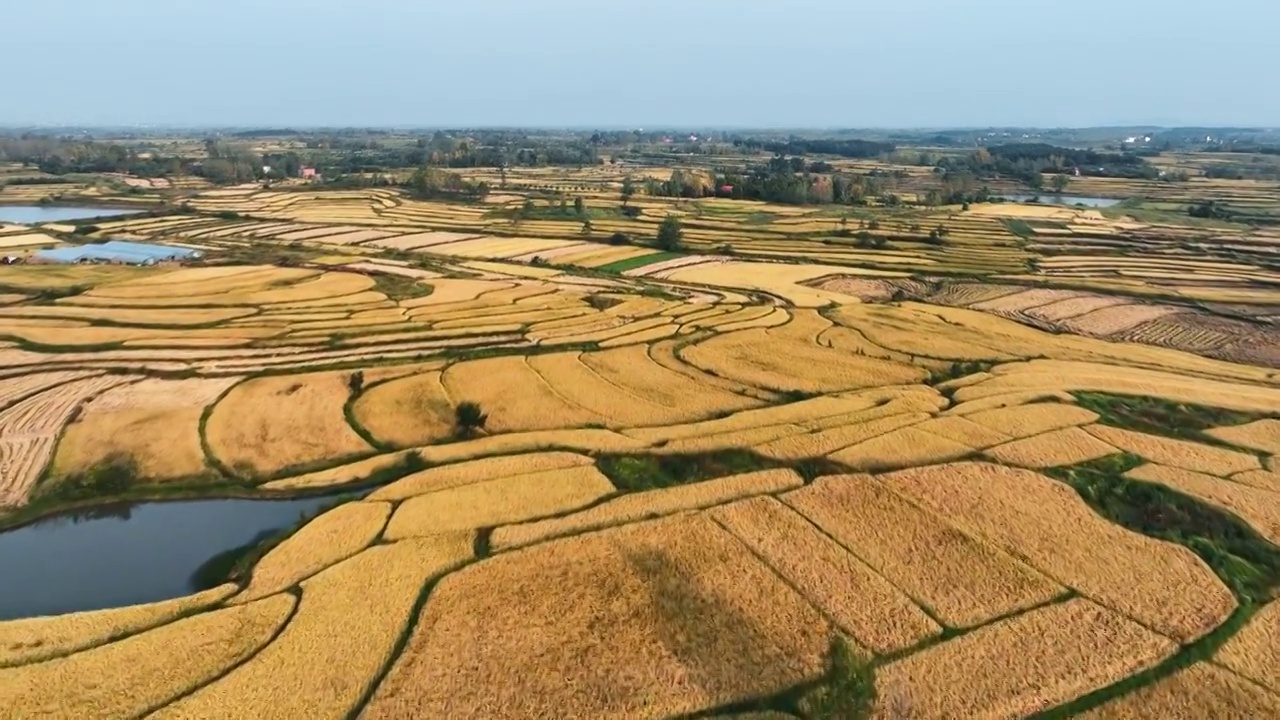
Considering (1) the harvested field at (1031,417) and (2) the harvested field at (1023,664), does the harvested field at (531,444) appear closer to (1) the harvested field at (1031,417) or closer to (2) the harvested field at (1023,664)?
(2) the harvested field at (1023,664)

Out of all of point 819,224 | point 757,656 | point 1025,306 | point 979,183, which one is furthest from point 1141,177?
point 757,656

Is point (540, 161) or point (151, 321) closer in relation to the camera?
point (151, 321)

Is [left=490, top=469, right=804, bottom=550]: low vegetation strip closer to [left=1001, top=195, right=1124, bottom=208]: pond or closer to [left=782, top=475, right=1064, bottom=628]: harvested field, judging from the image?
[left=782, top=475, right=1064, bottom=628]: harvested field

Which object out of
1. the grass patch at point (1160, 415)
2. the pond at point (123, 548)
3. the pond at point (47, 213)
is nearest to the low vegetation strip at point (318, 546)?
the pond at point (123, 548)

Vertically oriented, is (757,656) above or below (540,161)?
below

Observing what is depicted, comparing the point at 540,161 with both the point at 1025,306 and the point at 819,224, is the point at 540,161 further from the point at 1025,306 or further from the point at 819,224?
the point at 1025,306

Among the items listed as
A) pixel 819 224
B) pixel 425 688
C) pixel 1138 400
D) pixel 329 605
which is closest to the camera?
pixel 425 688

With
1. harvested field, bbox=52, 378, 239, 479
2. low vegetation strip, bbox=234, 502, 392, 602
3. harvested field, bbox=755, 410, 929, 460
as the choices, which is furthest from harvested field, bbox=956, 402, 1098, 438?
harvested field, bbox=52, 378, 239, 479
